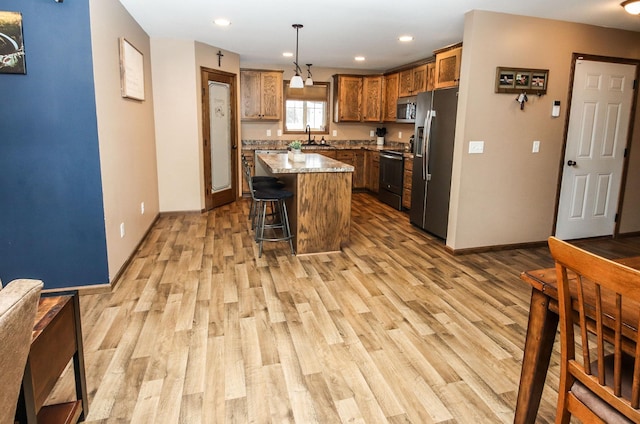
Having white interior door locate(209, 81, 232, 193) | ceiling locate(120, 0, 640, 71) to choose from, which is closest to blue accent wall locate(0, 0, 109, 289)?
ceiling locate(120, 0, 640, 71)

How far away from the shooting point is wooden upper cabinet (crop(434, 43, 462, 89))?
4484 mm

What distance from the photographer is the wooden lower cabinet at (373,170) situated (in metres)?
7.35

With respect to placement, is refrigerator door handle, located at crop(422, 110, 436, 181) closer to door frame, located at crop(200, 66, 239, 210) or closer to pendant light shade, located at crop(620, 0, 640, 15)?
pendant light shade, located at crop(620, 0, 640, 15)

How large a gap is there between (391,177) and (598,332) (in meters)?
5.46

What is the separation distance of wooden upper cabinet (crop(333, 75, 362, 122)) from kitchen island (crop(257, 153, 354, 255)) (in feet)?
12.1

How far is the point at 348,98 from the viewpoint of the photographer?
25.2ft

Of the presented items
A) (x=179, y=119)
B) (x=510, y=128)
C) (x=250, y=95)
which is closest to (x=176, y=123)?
(x=179, y=119)

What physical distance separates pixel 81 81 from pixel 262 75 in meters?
4.50

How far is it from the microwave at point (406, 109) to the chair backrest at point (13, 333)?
6.19 meters

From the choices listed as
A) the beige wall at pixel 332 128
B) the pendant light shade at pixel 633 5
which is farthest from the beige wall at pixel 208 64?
the pendant light shade at pixel 633 5

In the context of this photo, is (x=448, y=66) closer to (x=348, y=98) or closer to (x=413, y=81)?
(x=413, y=81)

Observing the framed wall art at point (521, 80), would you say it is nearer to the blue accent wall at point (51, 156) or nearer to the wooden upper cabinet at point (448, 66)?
the wooden upper cabinet at point (448, 66)

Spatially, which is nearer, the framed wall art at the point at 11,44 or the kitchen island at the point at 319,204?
the framed wall art at the point at 11,44

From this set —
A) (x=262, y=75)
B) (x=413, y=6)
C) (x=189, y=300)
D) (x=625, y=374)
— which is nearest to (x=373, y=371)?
(x=625, y=374)
